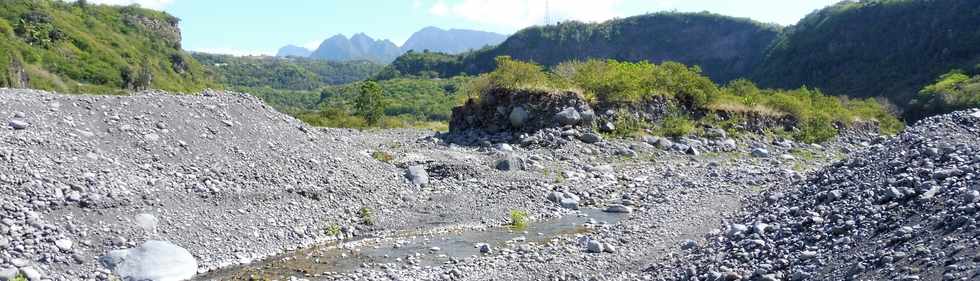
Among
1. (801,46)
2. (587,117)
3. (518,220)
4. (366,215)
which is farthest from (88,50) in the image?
(801,46)

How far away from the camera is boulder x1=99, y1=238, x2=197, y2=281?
945 cm

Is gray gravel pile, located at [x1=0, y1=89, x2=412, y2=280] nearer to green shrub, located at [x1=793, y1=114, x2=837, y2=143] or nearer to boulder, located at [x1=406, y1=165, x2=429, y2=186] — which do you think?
boulder, located at [x1=406, y1=165, x2=429, y2=186]

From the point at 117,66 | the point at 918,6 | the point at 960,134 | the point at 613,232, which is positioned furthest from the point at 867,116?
the point at 117,66

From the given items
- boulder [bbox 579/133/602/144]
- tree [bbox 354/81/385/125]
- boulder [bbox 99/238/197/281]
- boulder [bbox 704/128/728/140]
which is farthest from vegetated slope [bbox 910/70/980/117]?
boulder [bbox 99/238/197/281]

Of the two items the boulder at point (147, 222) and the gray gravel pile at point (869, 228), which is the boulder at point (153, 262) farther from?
the gray gravel pile at point (869, 228)

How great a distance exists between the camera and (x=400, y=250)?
11695mm

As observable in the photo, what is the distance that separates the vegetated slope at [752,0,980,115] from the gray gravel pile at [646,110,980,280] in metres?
46.7

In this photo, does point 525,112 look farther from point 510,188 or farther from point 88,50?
point 88,50

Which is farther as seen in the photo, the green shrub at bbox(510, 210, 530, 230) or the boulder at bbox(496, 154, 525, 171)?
the boulder at bbox(496, 154, 525, 171)

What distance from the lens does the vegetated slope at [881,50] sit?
59844mm

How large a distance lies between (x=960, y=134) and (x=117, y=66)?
68.3 metres

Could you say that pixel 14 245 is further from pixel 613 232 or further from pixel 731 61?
pixel 731 61

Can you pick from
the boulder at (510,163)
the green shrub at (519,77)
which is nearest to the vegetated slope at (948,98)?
the green shrub at (519,77)

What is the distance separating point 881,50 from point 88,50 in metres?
74.4
